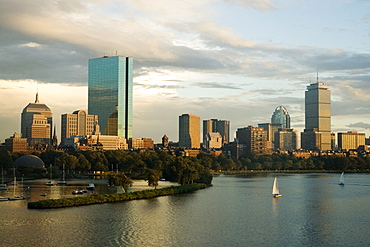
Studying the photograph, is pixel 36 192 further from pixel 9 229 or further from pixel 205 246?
pixel 205 246

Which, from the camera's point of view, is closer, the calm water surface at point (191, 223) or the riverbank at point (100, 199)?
the calm water surface at point (191, 223)

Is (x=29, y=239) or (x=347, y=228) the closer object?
(x=29, y=239)

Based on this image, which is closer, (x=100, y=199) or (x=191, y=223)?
(x=191, y=223)

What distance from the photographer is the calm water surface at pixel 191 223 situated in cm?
6638

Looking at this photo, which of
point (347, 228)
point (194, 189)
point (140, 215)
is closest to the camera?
point (347, 228)

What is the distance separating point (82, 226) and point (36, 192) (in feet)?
177

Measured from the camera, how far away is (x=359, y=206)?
10406cm

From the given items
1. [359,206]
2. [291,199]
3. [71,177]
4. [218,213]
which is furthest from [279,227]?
[71,177]

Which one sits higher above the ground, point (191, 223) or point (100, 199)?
point (100, 199)

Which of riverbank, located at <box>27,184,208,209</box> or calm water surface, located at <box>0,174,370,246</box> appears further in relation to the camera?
riverbank, located at <box>27,184,208,209</box>

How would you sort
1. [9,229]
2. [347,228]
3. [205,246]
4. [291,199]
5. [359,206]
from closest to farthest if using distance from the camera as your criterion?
[205,246]
[9,229]
[347,228]
[359,206]
[291,199]

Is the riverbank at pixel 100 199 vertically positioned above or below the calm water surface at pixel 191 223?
above

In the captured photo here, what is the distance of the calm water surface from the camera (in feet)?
218

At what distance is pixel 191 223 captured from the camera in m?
79.6
